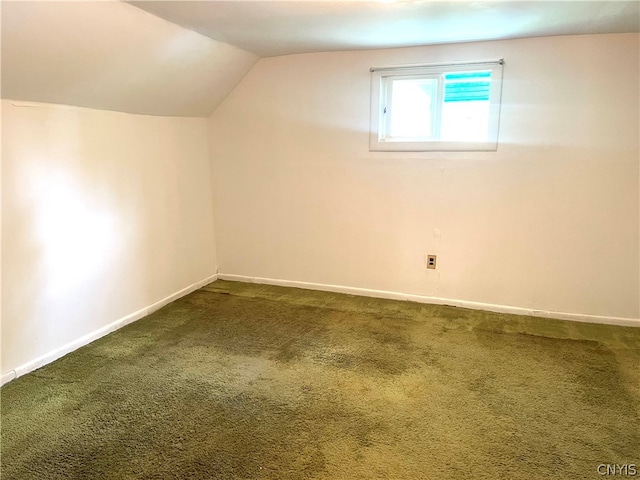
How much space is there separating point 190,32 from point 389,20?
1.19 m

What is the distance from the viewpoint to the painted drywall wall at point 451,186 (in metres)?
2.98

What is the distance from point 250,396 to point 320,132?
219cm

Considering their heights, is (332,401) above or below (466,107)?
below

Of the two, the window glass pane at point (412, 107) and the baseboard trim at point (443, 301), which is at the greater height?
the window glass pane at point (412, 107)

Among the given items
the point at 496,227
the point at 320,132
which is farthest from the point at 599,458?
the point at 320,132

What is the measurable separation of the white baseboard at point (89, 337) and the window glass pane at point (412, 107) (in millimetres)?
2196

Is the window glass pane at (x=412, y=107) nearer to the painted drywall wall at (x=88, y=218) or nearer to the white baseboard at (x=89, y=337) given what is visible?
the painted drywall wall at (x=88, y=218)

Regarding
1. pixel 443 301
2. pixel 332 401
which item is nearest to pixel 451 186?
pixel 443 301

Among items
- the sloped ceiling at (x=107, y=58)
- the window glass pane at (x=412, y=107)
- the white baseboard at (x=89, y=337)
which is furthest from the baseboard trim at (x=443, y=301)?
the sloped ceiling at (x=107, y=58)

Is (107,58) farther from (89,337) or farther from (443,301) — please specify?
(443,301)

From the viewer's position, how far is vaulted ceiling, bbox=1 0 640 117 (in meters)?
2.11

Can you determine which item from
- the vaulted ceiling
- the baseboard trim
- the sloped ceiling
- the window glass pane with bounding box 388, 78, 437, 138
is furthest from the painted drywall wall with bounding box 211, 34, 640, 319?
the sloped ceiling

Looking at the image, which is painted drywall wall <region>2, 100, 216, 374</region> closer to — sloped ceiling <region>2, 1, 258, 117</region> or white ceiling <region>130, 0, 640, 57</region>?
sloped ceiling <region>2, 1, 258, 117</region>

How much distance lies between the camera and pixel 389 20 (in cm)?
253
